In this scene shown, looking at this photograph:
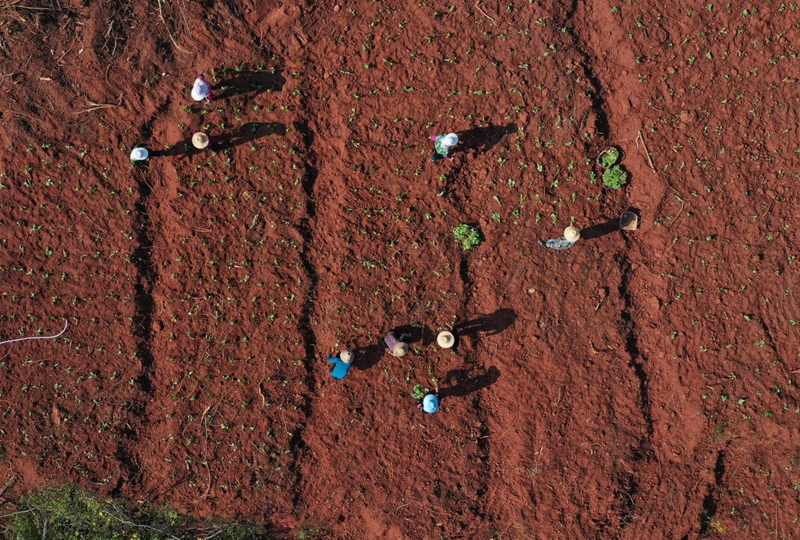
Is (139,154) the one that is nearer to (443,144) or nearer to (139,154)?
(139,154)

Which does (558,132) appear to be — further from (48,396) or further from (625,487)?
(48,396)

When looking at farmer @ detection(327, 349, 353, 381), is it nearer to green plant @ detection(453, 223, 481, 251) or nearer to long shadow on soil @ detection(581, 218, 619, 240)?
green plant @ detection(453, 223, 481, 251)

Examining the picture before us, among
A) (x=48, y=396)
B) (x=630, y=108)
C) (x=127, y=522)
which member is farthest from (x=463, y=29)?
(x=127, y=522)

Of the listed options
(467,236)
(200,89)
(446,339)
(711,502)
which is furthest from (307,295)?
(711,502)

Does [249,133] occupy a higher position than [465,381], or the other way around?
[249,133]

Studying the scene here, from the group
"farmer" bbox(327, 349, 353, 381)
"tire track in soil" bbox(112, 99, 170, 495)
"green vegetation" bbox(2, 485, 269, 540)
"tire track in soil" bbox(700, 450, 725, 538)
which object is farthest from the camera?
"tire track in soil" bbox(700, 450, 725, 538)

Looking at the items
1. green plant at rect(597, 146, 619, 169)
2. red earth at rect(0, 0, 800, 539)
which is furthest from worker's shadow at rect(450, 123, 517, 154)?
green plant at rect(597, 146, 619, 169)

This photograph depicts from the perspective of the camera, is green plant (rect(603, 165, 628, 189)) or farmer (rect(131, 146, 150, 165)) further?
green plant (rect(603, 165, 628, 189))
